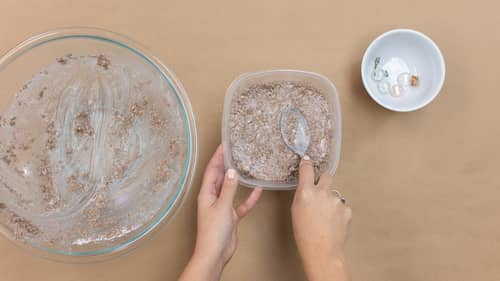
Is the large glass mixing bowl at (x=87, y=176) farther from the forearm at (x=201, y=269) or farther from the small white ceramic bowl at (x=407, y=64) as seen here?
the small white ceramic bowl at (x=407, y=64)

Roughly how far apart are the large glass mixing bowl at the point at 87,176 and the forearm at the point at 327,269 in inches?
12.4

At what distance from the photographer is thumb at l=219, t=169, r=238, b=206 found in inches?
30.1

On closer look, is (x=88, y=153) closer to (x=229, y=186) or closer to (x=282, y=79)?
(x=229, y=186)

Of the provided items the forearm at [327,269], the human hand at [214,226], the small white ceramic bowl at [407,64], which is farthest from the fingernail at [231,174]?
the small white ceramic bowl at [407,64]

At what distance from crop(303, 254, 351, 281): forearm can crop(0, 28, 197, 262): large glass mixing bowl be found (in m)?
0.31

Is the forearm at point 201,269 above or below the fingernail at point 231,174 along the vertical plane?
below

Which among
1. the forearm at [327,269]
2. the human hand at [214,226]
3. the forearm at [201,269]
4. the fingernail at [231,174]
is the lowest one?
the forearm at [327,269]

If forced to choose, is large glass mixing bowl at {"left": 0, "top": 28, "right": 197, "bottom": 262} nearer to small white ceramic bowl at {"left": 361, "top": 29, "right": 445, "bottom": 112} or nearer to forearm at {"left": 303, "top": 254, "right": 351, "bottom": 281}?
forearm at {"left": 303, "top": 254, "right": 351, "bottom": 281}

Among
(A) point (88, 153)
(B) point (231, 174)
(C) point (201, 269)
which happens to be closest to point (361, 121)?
(B) point (231, 174)

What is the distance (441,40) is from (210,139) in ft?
1.95

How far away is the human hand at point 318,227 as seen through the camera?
0.77m

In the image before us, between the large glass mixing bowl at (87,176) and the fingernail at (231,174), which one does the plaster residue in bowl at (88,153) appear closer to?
the large glass mixing bowl at (87,176)

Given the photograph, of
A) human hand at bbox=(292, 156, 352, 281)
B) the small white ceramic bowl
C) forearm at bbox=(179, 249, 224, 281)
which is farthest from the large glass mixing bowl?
the small white ceramic bowl

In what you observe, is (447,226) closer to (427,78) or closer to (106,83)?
(427,78)
